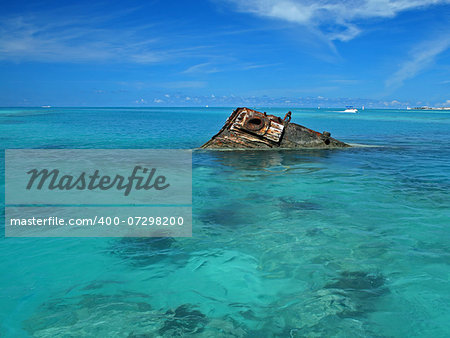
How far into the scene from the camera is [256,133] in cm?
1519

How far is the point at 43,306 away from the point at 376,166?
11333 millimetres

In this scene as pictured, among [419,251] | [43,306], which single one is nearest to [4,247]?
[43,306]

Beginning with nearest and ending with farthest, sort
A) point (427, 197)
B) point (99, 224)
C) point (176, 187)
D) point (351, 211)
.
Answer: point (99, 224) < point (351, 211) < point (427, 197) < point (176, 187)

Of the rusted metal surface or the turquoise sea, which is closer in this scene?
the turquoise sea

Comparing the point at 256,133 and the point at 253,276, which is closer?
the point at 253,276

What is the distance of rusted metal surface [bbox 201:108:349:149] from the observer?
1480 cm

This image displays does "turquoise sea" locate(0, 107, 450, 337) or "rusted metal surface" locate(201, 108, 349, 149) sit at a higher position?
"rusted metal surface" locate(201, 108, 349, 149)

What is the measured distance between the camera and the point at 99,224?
243 inches

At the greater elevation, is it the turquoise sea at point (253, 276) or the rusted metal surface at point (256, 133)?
the rusted metal surface at point (256, 133)

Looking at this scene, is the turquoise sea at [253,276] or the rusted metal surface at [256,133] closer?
the turquoise sea at [253,276]

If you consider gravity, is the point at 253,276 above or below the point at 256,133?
below

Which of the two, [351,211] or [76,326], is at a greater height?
[351,211]

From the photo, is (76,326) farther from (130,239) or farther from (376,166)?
(376,166)

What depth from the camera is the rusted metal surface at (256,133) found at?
14805mm
